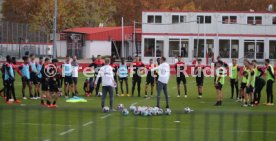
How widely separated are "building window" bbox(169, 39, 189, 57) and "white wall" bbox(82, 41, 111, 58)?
50.4 feet

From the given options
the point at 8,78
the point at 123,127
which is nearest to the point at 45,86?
the point at 8,78

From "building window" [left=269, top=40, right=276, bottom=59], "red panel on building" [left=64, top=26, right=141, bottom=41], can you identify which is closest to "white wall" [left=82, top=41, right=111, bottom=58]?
"red panel on building" [left=64, top=26, right=141, bottom=41]

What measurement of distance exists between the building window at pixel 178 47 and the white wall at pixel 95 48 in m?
15.4

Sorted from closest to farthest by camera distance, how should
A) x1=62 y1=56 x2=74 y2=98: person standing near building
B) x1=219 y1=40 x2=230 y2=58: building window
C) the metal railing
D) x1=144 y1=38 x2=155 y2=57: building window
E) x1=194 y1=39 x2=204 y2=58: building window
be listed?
the metal railing < x1=62 y1=56 x2=74 y2=98: person standing near building < x1=194 y1=39 x2=204 y2=58: building window < x1=219 y1=40 x2=230 y2=58: building window < x1=144 y1=38 x2=155 y2=57: building window

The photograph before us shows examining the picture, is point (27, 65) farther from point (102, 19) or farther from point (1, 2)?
point (1, 2)

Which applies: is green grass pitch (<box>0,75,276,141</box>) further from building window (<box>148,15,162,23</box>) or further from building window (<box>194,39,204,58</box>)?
building window (<box>148,15,162,23</box>)

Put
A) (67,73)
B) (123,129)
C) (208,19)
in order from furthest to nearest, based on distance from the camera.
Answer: (208,19) → (67,73) → (123,129)

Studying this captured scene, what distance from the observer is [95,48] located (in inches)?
2943

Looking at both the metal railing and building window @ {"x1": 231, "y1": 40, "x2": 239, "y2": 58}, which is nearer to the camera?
the metal railing

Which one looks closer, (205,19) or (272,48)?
(272,48)

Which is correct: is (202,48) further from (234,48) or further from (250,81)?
(250,81)

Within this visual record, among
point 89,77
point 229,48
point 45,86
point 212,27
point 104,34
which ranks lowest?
point 45,86

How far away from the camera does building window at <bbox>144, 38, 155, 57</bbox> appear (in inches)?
2375

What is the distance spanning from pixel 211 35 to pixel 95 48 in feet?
63.2
